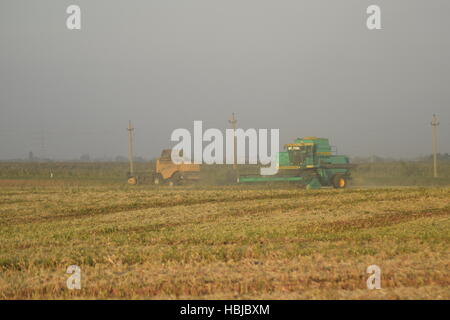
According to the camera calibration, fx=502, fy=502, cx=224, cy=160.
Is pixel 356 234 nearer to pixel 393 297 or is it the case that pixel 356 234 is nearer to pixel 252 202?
pixel 393 297

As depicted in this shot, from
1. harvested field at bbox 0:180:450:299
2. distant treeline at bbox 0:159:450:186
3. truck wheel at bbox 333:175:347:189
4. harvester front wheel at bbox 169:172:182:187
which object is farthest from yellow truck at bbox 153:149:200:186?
harvested field at bbox 0:180:450:299

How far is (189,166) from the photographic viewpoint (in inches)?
1346

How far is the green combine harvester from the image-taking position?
96.9ft

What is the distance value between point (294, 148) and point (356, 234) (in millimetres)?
17428

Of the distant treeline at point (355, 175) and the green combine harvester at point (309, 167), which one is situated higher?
the green combine harvester at point (309, 167)

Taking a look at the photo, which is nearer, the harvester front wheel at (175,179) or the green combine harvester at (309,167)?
the green combine harvester at (309,167)

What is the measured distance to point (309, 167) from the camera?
2941 centimetres

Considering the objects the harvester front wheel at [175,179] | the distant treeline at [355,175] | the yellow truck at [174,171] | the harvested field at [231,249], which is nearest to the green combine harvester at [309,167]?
the distant treeline at [355,175]

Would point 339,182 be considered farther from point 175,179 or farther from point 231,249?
point 231,249

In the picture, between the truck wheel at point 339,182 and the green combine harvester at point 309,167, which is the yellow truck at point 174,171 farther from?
the truck wheel at point 339,182

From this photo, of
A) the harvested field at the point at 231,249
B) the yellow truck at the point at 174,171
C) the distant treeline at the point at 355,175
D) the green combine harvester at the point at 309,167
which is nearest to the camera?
the harvested field at the point at 231,249

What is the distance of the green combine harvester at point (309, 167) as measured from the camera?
29.5m
